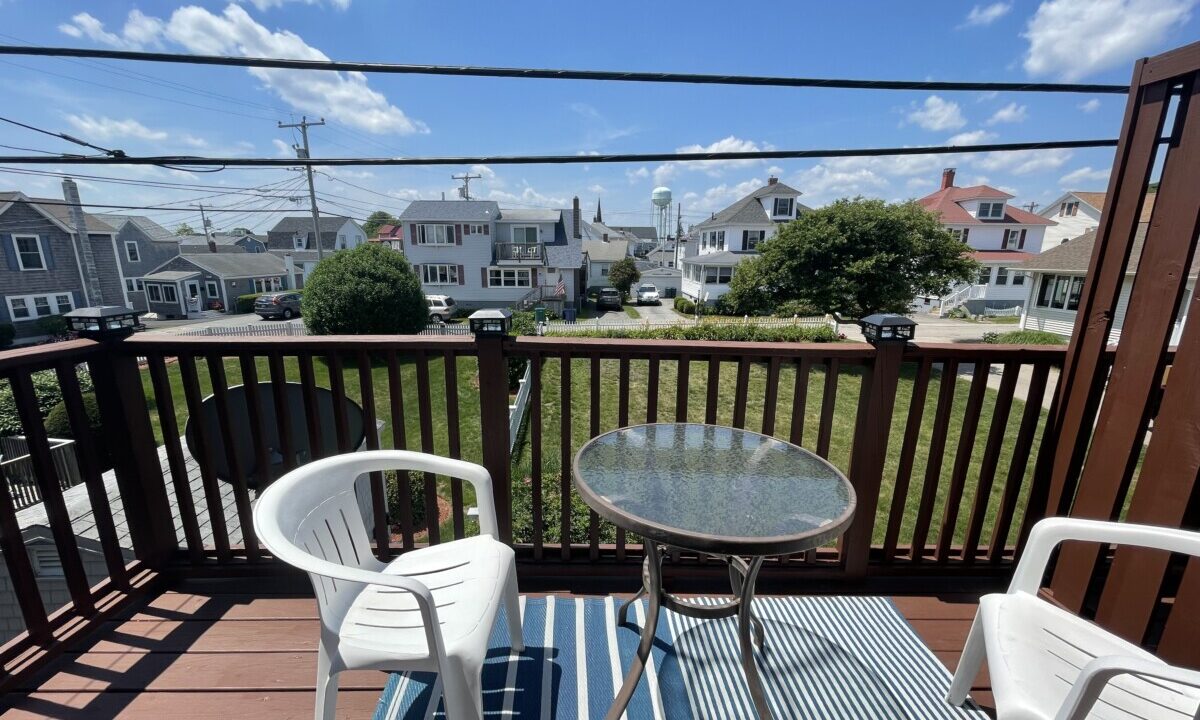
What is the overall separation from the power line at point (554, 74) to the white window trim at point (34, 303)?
20087mm

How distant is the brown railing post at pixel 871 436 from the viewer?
1695mm

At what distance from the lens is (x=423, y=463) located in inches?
56.2

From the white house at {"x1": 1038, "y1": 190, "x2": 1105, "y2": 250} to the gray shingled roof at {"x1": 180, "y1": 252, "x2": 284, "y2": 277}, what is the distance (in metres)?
39.6

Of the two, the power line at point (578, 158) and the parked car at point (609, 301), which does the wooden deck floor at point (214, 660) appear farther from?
the parked car at point (609, 301)

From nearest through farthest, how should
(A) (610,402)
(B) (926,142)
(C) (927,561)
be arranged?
(C) (927,561), (B) (926,142), (A) (610,402)

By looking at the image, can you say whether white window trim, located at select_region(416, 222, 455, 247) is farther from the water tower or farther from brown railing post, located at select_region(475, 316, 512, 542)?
A: the water tower

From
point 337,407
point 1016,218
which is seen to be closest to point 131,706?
point 337,407

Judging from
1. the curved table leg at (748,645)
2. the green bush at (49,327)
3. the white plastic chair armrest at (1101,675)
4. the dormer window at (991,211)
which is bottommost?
the green bush at (49,327)

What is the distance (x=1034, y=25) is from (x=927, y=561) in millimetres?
3023

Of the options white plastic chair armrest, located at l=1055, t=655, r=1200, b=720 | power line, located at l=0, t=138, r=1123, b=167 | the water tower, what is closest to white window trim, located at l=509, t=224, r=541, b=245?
power line, located at l=0, t=138, r=1123, b=167

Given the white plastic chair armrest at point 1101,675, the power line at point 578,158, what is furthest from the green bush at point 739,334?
the white plastic chair armrest at point 1101,675

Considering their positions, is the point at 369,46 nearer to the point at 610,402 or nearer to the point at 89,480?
the point at 89,480

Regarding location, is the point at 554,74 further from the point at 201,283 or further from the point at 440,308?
the point at 201,283

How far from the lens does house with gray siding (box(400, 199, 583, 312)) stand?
65.7ft
